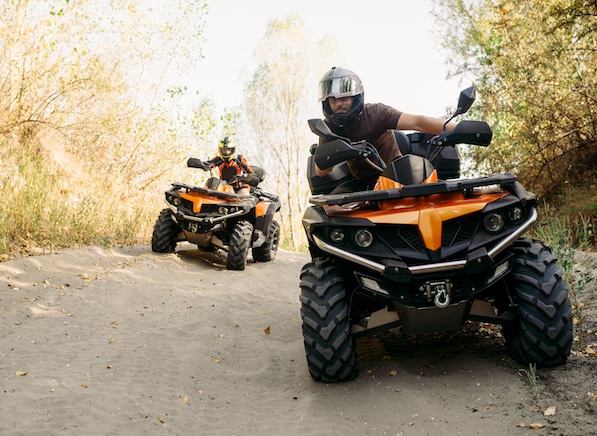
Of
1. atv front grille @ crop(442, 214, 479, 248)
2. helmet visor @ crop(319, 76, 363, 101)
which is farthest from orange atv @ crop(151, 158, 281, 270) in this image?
atv front grille @ crop(442, 214, 479, 248)

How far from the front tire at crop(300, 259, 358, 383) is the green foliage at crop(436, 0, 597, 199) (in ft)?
25.0

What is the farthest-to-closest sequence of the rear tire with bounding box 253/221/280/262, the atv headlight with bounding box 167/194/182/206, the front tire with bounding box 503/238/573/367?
1. the rear tire with bounding box 253/221/280/262
2. the atv headlight with bounding box 167/194/182/206
3. the front tire with bounding box 503/238/573/367

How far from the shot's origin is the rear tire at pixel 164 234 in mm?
10086

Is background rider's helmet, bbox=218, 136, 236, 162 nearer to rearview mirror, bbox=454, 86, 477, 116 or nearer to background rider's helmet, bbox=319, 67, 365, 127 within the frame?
background rider's helmet, bbox=319, 67, 365, 127

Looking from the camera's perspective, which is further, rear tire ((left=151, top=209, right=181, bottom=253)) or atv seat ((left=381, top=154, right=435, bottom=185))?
rear tire ((left=151, top=209, right=181, bottom=253))

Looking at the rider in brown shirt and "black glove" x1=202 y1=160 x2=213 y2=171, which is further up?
the rider in brown shirt

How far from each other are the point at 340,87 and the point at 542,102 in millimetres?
8076

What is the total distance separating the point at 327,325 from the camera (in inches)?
150

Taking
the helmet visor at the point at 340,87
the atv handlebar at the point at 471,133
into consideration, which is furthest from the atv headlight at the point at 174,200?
the atv handlebar at the point at 471,133

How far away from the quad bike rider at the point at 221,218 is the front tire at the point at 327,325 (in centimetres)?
575

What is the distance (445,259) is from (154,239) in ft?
23.9

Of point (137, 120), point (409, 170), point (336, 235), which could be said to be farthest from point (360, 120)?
point (137, 120)

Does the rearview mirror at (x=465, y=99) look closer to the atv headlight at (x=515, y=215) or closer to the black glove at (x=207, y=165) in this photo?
the atv headlight at (x=515, y=215)

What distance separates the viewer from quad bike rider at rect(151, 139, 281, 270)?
31.7 feet
